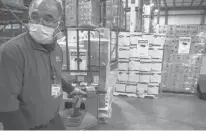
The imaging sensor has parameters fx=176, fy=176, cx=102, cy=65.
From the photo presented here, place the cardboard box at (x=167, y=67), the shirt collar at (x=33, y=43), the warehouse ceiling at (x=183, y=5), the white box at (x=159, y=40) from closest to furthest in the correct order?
the shirt collar at (x=33, y=43)
the white box at (x=159, y=40)
the cardboard box at (x=167, y=67)
the warehouse ceiling at (x=183, y=5)

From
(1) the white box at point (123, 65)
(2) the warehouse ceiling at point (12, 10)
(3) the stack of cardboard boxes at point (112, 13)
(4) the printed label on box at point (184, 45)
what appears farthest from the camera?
(4) the printed label on box at point (184, 45)

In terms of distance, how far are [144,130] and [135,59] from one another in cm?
241

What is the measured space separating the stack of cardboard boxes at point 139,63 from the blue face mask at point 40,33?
13.0ft

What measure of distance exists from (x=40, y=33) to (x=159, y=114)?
3773 millimetres

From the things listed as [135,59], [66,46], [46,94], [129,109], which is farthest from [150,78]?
[46,94]

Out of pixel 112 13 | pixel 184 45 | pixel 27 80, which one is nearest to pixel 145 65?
pixel 184 45

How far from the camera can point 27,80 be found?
139cm

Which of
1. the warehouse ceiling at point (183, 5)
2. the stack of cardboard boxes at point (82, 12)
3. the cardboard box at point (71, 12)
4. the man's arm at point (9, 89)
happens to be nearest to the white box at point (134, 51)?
the stack of cardboard boxes at point (82, 12)

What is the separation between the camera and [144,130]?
11.8ft

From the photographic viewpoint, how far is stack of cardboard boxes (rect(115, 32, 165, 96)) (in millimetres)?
5312

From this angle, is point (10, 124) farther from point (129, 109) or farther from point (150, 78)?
point (150, 78)

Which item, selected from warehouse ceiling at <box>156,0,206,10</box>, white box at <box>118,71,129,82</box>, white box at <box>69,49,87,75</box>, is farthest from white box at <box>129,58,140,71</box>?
warehouse ceiling at <box>156,0,206,10</box>

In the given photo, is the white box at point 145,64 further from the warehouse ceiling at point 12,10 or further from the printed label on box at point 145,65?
the warehouse ceiling at point 12,10

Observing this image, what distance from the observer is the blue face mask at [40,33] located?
1.49m
